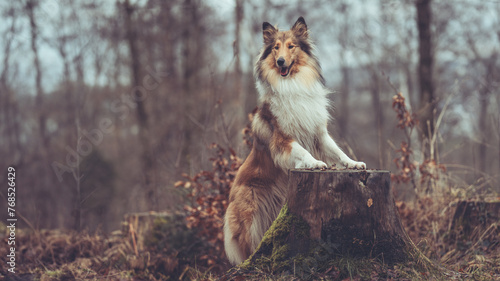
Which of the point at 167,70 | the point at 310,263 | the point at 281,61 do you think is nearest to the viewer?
the point at 310,263

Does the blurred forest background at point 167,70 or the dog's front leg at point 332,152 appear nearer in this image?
the dog's front leg at point 332,152

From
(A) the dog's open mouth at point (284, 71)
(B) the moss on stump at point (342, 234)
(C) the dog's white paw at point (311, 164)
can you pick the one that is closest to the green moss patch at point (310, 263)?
(B) the moss on stump at point (342, 234)

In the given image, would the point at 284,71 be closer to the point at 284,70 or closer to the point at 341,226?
the point at 284,70

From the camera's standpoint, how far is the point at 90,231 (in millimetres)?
6074

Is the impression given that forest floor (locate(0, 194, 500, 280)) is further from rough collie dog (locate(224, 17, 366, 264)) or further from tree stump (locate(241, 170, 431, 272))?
tree stump (locate(241, 170, 431, 272))

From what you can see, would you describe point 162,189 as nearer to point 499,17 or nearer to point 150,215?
point 150,215

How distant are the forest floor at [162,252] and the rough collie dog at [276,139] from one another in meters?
0.63

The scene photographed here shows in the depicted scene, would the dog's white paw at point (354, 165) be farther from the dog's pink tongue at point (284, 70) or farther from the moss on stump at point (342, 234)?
the dog's pink tongue at point (284, 70)

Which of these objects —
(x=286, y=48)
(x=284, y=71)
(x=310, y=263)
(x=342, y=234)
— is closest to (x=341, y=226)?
(x=342, y=234)

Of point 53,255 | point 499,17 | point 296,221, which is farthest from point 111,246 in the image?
point 499,17

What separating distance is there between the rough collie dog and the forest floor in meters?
0.63

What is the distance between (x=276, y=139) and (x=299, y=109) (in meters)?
0.37

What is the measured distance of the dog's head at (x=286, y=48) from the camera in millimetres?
4129

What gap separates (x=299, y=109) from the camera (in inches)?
157
